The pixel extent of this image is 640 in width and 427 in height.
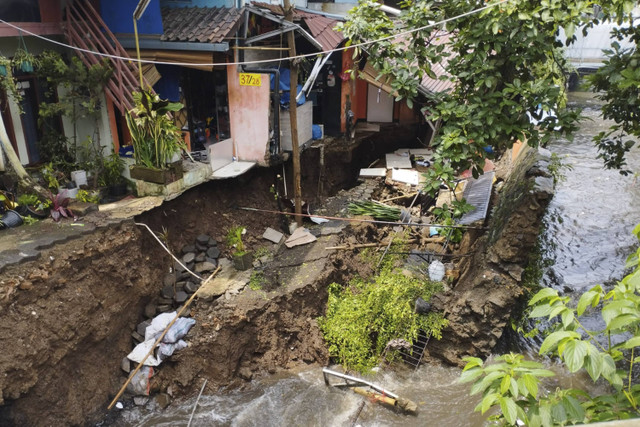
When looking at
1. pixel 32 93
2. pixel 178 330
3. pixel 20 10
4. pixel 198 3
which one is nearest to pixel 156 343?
pixel 178 330

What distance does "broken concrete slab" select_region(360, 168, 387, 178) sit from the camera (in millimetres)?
16188

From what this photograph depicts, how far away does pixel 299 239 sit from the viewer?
1230 cm

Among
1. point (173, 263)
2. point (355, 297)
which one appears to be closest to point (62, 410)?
point (173, 263)

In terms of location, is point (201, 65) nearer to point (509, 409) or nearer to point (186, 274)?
point (186, 274)

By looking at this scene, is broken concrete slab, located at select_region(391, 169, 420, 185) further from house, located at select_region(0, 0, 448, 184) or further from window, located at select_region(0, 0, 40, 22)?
window, located at select_region(0, 0, 40, 22)

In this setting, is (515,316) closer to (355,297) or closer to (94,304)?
(355,297)

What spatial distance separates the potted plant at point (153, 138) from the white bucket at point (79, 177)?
1208 millimetres

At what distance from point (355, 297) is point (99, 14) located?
365 inches

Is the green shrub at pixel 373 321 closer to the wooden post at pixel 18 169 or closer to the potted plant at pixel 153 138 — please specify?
the potted plant at pixel 153 138

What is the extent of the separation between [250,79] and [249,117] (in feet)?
3.33

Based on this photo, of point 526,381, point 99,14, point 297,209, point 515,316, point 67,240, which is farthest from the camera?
point 297,209

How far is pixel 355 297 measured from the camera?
11273 millimetres

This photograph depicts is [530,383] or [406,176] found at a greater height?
[530,383]

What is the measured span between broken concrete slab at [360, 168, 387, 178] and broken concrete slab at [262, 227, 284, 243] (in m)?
4.58
